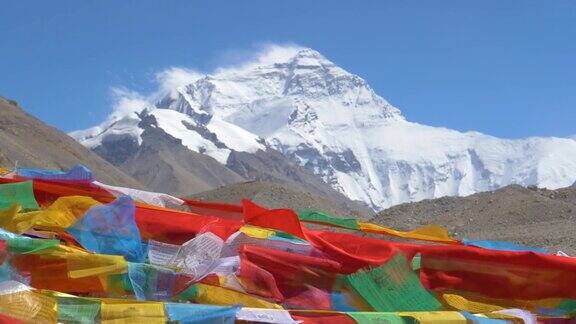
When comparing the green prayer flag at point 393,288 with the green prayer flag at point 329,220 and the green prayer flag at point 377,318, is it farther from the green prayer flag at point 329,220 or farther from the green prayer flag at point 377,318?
the green prayer flag at point 329,220

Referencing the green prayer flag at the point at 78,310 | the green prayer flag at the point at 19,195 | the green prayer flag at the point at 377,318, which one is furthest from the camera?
the green prayer flag at the point at 19,195

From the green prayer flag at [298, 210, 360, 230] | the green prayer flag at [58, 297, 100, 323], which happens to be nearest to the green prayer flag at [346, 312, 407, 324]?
the green prayer flag at [58, 297, 100, 323]

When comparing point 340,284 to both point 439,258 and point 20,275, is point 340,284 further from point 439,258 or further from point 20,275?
point 20,275

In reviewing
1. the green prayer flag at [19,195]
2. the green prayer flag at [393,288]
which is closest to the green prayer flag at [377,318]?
the green prayer flag at [393,288]

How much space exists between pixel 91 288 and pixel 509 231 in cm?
2988

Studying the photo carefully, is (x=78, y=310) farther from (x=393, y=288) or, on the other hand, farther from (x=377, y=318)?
(x=393, y=288)

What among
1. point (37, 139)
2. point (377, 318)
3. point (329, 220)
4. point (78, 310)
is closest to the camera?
point (78, 310)

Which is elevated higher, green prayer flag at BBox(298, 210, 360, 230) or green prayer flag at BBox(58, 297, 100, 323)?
green prayer flag at BBox(298, 210, 360, 230)

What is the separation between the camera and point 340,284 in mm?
5172

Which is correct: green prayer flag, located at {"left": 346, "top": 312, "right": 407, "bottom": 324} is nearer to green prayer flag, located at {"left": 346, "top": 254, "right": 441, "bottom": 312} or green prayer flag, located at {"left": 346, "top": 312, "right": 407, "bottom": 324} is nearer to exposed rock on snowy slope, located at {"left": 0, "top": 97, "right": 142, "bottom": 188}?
green prayer flag, located at {"left": 346, "top": 254, "right": 441, "bottom": 312}

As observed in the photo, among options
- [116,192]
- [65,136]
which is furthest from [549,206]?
[65,136]

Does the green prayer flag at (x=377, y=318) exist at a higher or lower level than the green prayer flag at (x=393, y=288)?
lower

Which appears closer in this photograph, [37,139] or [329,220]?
[329,220]

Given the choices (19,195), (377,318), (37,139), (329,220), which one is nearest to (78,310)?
(377,318)
